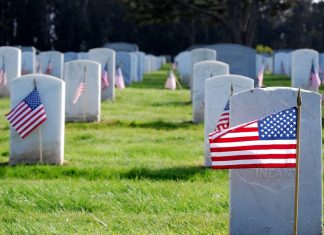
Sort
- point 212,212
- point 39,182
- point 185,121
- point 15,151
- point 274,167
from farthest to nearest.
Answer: point 185,121 → point 15,151 → point 39,182 → point 212,212 → point 274,167

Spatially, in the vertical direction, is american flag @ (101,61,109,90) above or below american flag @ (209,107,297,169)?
below

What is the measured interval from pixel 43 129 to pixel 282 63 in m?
31.8

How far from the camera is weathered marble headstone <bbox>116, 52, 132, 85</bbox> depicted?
2714 cm

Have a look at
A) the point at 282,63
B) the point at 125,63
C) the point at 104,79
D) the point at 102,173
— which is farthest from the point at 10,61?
the point at 282,63

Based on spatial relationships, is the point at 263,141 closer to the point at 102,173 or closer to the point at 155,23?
the point at 102,173

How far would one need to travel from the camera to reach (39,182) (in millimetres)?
8406

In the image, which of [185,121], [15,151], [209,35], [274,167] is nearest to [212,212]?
[274,167]

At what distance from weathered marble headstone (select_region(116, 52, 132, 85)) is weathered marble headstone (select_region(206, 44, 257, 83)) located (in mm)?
5644

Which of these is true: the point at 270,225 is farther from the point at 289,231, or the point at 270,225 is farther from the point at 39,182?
the point at 39,182

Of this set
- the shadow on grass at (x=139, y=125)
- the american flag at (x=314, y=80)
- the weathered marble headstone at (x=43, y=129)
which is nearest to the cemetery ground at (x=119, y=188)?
the weathered marble headstone at (x=43, y=129)

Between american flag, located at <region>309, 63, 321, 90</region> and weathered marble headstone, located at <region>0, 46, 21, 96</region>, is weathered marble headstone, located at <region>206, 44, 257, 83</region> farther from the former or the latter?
weathered marble headstone, located at <region>0, 46, 21, 96</region>

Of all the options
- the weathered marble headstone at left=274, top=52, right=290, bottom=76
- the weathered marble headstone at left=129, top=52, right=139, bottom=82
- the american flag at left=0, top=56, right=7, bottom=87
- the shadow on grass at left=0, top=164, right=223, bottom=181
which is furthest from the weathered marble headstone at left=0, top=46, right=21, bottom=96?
the weathered marble headstone at left=274, top=52, right=290, bottom=76

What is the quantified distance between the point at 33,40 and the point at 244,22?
27.5m

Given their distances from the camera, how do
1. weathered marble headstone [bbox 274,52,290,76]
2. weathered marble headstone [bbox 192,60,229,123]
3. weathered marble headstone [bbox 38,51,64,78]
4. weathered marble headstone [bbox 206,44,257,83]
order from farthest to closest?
weathered marble headstone [bbox 274,52,290,76]
weathered marble headstone [bbox 38,51,64,78]
weathered marble headstone [bbox 206,44,257,83]
weathered marble headstone [bbox 192,60,229,123]
